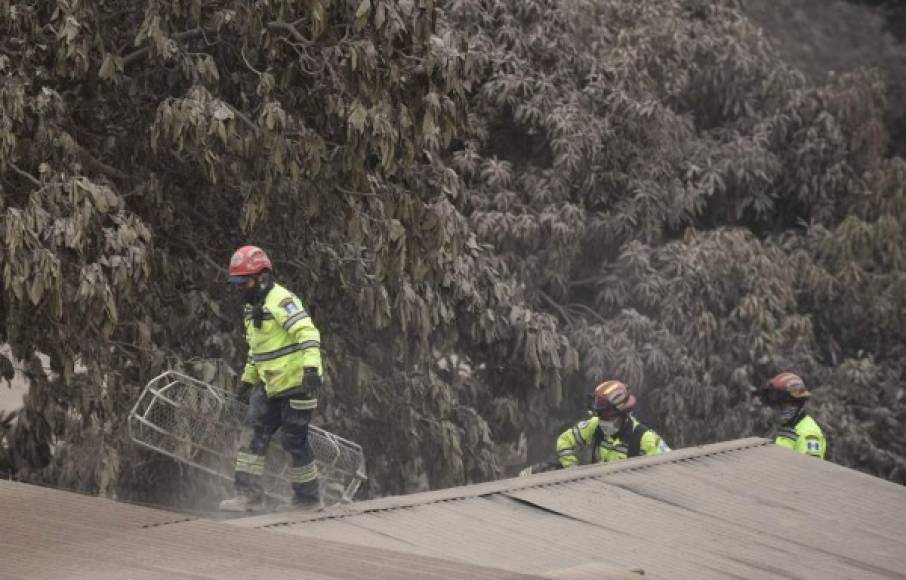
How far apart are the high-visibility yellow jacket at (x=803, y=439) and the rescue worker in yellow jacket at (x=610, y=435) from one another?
128cm

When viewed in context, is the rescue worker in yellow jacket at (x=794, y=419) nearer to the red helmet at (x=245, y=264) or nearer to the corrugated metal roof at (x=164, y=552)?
the red helmet at (x=245, y=264)

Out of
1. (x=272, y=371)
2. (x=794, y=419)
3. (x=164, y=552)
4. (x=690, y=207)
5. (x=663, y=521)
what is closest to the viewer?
(x=164, y=552)

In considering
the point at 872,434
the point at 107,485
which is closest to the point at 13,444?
the point at 107,485

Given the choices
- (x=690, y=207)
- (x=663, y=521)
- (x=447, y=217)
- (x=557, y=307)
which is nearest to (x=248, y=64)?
(x=447, y=217)

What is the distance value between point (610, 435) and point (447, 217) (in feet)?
7.15

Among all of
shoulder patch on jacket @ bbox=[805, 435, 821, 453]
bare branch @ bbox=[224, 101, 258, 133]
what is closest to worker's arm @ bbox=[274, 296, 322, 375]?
bare branch @ bbox=[224, 101, 258, 133]

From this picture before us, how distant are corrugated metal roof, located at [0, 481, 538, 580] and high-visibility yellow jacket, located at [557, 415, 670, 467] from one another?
4837 mm

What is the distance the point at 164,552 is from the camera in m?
6.39

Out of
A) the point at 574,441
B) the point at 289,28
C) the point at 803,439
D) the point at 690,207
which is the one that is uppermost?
the point at 289,28

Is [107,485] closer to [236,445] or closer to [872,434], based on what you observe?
[236,445]

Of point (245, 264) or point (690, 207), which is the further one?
point (690, 207)

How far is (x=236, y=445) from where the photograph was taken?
10.1m

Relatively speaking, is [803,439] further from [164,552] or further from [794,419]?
[164,552]

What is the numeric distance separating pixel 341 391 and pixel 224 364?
1857 millimetres
